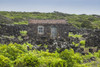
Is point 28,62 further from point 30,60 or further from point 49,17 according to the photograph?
point 49,17

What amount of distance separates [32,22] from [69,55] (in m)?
15.2

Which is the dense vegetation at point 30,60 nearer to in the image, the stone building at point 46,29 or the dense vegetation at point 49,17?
the stone building at point 46,29

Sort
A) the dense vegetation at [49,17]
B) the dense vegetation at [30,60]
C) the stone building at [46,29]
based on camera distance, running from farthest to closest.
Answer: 1. the dense vegetation at [49,17]
2. the stone building at [46,29]
3. the dense vegetation at [30,60]

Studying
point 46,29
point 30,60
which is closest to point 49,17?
point 46,29

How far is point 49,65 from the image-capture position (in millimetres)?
8633

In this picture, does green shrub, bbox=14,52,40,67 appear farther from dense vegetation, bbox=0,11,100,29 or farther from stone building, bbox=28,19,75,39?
dense vegetation, bbox=0,11,100,29

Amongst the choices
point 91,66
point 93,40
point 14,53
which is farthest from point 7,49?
point 93,40

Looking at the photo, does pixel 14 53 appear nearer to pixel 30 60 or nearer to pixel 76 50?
pixel 30 60

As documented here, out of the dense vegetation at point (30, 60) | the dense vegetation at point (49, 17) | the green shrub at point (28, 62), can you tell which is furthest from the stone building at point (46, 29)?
the dense vegetation at point (49, 17)

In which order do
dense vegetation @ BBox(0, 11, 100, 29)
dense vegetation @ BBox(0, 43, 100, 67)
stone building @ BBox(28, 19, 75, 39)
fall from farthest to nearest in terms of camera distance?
1. dense vegetation @ BBox(0, 11, 100, 29)
2. stone building @ BBox(28, 19, 75, 39)
3. dense vegetation @ BBox(0, 43, 100, 67)

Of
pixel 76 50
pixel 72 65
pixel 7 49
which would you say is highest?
pixel 7 49

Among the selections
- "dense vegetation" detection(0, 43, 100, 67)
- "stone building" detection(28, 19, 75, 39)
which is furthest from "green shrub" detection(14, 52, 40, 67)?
"stone building" detection(28, 19, 75, 39)

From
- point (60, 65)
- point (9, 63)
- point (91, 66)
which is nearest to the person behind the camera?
point (9, 63)

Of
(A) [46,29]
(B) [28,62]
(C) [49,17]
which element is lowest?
(C) [49,17]
